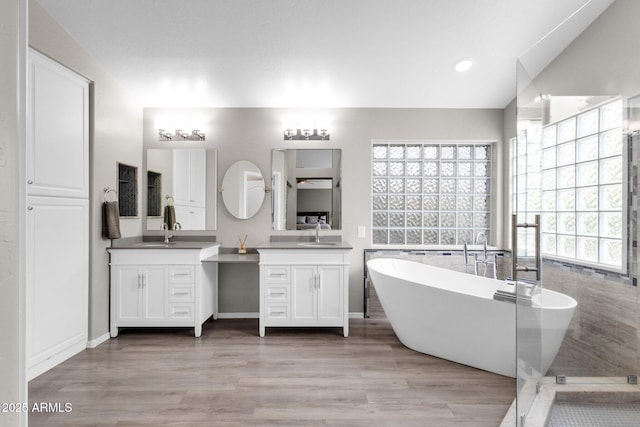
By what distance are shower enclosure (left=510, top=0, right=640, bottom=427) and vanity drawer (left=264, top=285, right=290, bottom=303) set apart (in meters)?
1.96

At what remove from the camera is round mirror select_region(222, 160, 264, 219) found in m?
3.84

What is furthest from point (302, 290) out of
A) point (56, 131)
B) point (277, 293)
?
point (56, 131)

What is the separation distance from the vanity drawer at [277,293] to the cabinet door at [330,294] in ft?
1.00

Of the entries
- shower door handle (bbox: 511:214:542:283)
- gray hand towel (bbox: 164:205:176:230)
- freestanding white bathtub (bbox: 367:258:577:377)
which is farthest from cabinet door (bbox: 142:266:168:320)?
shower door handle (bbox: 511:214:542:283)

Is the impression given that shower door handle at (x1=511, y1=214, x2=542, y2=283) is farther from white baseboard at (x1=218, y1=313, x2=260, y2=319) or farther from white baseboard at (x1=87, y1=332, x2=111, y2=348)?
white baseboard at (x1=87, y1=332, x2=111, y2=348)

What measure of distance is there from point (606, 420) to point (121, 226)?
3.68 m

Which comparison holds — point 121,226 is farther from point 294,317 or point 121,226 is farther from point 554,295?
point 554,295

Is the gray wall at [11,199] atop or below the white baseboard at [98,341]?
atop

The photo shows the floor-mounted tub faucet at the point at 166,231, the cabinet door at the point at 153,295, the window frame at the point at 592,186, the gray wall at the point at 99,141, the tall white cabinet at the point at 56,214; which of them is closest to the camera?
the window frame at the point at 592,186

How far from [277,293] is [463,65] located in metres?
2.63

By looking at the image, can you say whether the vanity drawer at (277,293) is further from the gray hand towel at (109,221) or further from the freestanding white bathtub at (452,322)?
the gray hand towel at (109,221)

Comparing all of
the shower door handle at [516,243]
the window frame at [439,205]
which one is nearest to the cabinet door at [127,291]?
the window frame at [439,205]

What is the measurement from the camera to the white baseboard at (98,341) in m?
2.95

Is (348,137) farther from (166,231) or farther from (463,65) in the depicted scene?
(166,231)
